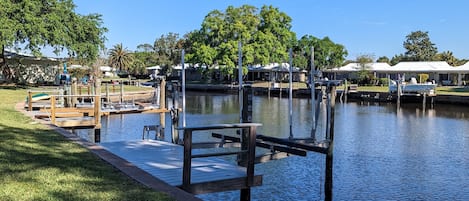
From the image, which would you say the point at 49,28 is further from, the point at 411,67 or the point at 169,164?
the point at 411,67

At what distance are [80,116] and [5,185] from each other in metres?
12.7

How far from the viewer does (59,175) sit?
6551 millimetres

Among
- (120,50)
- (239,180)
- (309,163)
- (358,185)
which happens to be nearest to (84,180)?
(239,180)

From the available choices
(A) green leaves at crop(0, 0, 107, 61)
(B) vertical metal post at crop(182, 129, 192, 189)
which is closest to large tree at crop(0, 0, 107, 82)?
(A) green leaves at crop(0, 0, 107, 61)

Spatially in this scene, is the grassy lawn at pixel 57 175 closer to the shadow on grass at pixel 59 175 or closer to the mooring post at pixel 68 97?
the shadow on grass at pixel 59 175

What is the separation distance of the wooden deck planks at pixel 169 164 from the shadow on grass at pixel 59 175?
985mm

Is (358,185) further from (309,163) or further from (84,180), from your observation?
(84,180)

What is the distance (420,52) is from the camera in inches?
4040

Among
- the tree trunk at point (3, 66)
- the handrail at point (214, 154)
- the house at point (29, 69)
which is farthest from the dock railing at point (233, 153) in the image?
the house at point (29, 69)

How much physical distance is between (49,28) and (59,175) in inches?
1149

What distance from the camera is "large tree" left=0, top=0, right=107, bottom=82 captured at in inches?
1213

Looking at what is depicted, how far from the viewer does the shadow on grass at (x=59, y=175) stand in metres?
5.61

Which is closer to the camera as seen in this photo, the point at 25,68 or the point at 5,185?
the point at 5,185

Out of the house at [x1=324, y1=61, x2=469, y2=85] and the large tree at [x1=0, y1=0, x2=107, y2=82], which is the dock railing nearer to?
the large tree at [x1=0, y1=0, x2=107, y2=82]
